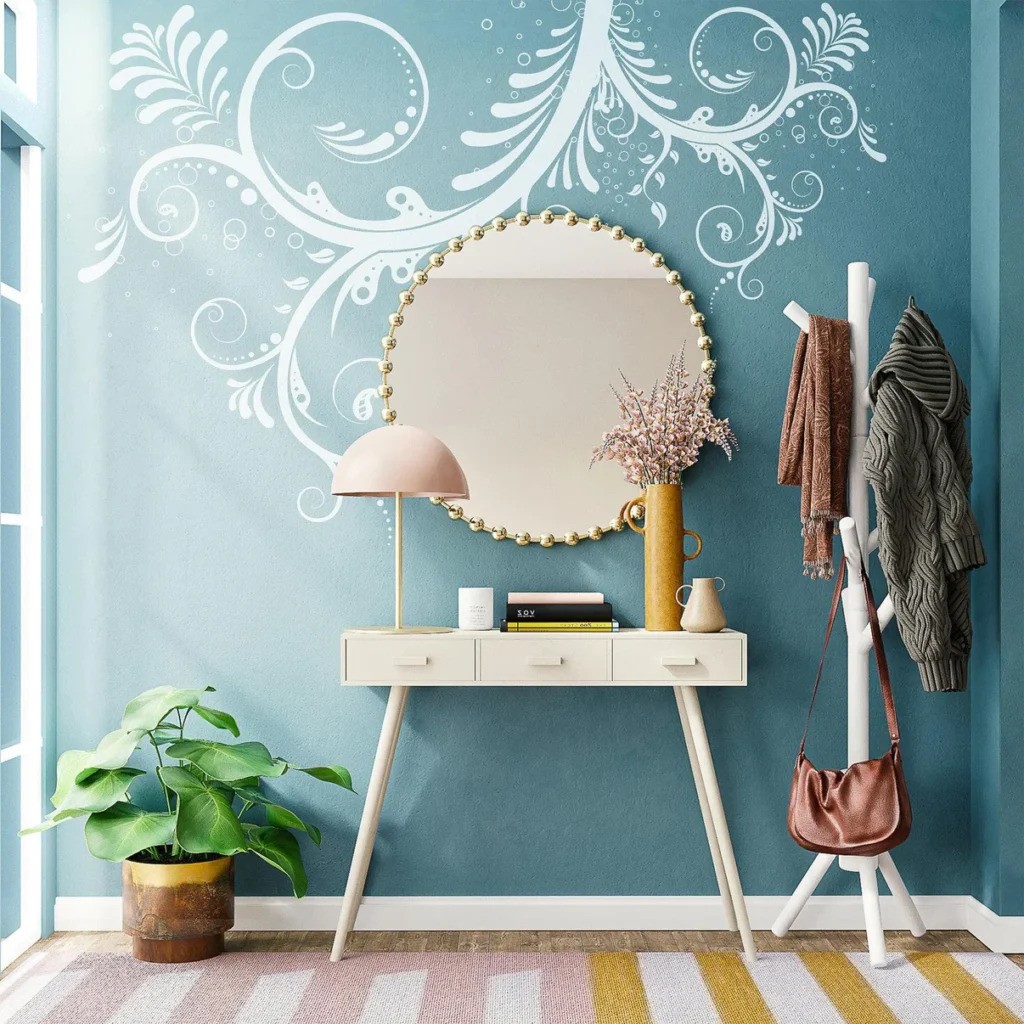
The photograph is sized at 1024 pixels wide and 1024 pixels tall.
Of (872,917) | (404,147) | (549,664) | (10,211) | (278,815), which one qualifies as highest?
(404,147)

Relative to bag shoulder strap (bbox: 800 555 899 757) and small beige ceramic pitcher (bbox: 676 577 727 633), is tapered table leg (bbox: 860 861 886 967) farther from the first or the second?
small beige ceramic pitcher (bbox: 676 577 727 633)

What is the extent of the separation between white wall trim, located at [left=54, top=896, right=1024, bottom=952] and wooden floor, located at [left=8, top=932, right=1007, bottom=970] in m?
0.03

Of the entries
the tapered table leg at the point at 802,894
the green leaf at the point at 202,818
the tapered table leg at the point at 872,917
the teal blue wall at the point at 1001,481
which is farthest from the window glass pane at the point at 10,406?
the teal blue wall at the point at 1001,481

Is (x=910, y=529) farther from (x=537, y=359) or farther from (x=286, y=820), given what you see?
(x=286, y=820)

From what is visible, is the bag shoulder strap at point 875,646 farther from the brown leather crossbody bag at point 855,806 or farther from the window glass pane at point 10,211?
the window glass pane at point 10,211

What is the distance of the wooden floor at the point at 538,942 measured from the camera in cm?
264

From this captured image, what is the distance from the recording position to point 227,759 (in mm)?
2490

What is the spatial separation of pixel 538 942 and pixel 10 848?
1.40 meters

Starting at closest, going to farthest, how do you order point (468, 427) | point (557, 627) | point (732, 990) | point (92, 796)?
point (732, 990) → point (92, 796) → point (557, 627) → point (468, 427)

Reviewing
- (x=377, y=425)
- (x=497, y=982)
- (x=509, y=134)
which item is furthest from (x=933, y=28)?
(x=497, y=982)

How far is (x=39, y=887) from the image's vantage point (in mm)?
2729

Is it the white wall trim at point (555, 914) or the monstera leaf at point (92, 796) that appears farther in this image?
the white wall trim at point (555, 914)

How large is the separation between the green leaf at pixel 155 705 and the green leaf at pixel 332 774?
0.30 meters

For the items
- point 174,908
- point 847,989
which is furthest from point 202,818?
point 847,989
